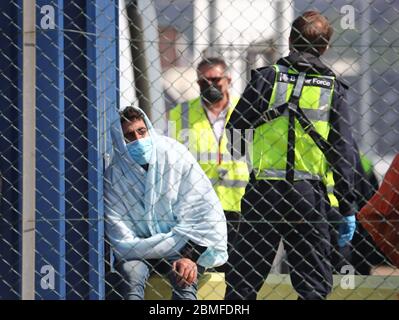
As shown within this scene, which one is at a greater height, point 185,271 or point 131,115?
point 131,115

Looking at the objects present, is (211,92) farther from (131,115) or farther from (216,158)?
(131,115)

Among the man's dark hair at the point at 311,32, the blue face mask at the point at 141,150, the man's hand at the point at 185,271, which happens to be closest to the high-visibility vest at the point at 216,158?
the blue face mask at the point at 141,150

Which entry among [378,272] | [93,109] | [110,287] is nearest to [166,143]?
[93,109]

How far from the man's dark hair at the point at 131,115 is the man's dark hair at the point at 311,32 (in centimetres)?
90

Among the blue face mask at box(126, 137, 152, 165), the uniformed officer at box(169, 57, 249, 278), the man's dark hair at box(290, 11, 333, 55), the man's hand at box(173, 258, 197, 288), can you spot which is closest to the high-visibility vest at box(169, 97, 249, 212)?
the uniformed officer at box(169, 57, 249, 278)

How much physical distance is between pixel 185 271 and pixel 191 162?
22.8 inches

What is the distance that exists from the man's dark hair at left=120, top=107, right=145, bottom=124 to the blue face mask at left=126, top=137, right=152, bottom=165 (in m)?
0.12

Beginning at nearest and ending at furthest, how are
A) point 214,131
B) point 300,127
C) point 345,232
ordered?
point 300,127, point 345,232, point 214,131

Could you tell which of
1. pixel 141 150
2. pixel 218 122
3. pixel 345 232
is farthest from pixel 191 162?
pixel 345 232

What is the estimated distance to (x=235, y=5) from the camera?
21.6 ft

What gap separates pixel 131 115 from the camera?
244 inches

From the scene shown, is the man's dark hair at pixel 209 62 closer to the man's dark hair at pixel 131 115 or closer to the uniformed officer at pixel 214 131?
the uniformed officer at pixel 214 131

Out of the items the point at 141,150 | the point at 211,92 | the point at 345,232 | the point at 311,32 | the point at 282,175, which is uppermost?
the point at 311,32
